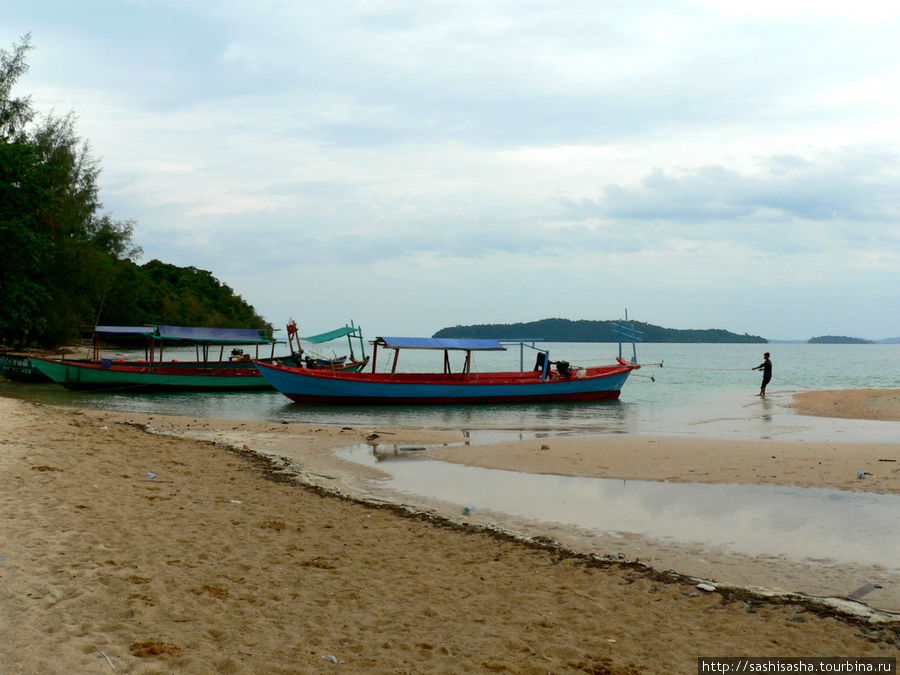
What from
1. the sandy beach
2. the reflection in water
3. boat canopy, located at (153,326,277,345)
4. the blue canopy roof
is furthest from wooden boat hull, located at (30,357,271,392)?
the reflection in water

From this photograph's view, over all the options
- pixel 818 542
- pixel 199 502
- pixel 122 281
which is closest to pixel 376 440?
pixel 199 502

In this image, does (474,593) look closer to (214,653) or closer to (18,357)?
(214,653)

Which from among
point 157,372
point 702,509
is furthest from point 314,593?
point 157,372

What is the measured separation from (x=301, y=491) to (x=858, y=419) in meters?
18.4

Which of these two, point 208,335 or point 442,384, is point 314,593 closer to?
point 442,384

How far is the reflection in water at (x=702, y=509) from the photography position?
7.35 m

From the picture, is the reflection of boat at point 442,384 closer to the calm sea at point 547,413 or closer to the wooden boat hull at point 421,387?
the wooden boat hull at point 421,387

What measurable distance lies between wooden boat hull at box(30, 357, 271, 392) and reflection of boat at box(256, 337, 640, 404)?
5.00 meters

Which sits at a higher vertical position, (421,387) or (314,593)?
(421,387)

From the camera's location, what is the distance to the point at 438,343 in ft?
87.4

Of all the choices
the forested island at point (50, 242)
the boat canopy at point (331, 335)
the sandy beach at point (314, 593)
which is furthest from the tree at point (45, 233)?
the sandy beach at point (314, 593)

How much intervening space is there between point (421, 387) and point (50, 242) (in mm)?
18313

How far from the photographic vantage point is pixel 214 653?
13.6ft

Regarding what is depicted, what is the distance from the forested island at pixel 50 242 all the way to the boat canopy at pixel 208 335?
22.9 feet
